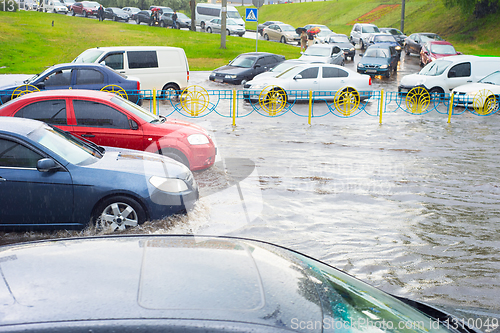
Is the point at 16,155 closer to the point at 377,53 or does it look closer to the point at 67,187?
the point at 67,187

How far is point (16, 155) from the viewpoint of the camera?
5516 mm

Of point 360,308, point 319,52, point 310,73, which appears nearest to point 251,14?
point 319,52

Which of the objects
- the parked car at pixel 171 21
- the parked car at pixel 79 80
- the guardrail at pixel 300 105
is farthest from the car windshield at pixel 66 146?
the parked car at pixel 171 21

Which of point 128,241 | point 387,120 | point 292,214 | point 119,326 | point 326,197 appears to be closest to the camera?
point 119,326

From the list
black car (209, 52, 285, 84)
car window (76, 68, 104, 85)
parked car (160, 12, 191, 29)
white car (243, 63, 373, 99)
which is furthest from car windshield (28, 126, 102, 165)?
parked car (160, 12, 191, 29)

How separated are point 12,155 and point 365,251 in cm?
433

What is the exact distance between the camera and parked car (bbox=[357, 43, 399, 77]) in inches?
949

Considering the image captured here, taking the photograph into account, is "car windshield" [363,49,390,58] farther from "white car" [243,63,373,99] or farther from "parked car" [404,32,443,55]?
"parked car" [404,32,443,55]

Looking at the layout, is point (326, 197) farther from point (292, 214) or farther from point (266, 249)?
point (266, 249)

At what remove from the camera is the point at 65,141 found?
5996mm

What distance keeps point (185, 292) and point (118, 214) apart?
390 centimetres

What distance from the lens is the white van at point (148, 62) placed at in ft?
52.2

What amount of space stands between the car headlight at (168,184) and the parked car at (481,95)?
1248cm

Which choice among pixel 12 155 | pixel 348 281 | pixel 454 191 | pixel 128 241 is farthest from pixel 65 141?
pixel 454 191
